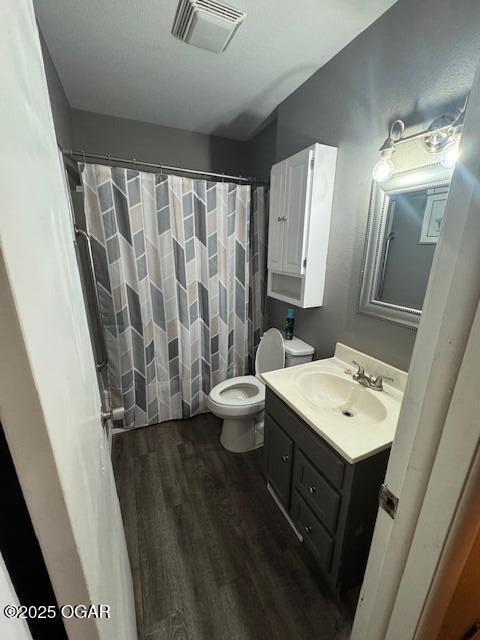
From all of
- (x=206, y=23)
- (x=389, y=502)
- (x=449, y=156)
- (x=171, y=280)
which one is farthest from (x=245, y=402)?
(x=206, y=23)

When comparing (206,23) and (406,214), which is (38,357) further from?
(206,23)

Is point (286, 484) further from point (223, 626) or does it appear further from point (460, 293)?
point (460, 293)

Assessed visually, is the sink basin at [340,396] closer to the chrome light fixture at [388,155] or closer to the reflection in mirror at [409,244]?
the reflection in mirror at [409,244]

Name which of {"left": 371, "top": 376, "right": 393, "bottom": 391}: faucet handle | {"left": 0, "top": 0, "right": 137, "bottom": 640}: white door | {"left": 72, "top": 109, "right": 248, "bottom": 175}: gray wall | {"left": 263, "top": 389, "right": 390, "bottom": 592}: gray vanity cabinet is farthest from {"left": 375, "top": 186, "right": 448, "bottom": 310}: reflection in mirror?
{"left": 72, "top": 109, "right": 248, "bottom": 175}: gray wall

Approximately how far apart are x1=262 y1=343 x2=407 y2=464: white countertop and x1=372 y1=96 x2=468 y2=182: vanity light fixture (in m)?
0.90

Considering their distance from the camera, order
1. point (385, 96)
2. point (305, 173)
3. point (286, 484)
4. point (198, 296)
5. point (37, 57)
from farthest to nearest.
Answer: point (198, 296) < point (305, 173) < point (286, 484) < point (385, 96) < point (37, 57)

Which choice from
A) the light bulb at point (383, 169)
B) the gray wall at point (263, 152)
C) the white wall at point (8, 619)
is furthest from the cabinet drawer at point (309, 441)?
the gray wall at point (263, 152)

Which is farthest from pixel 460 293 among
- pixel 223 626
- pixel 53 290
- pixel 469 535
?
pixel 223 626

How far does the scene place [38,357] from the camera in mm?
298

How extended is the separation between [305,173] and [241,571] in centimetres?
208

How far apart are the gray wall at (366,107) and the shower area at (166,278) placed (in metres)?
0.64

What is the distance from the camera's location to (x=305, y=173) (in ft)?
4.96

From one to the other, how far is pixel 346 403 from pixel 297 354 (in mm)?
480

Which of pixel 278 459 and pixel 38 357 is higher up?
pixel 38 357
